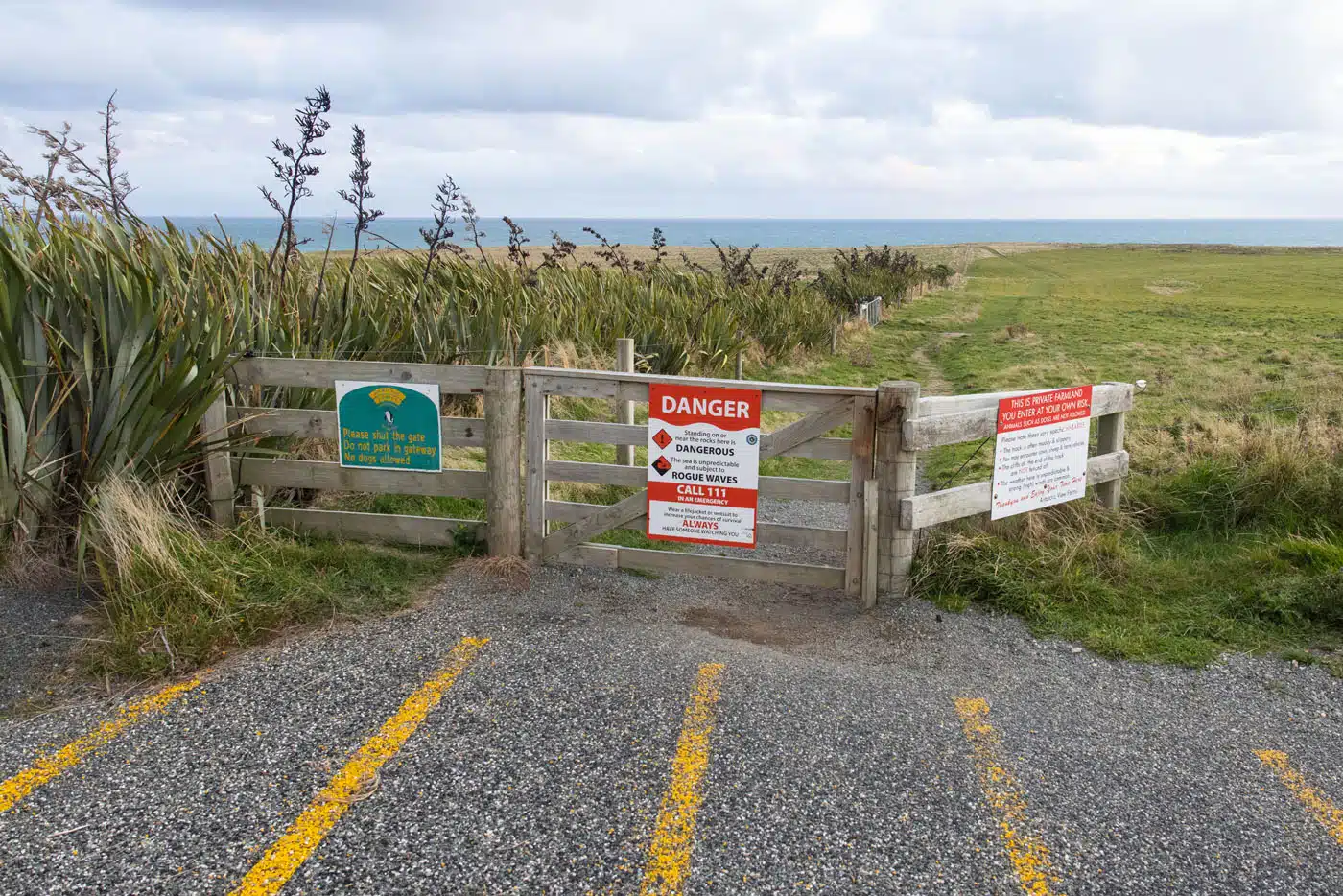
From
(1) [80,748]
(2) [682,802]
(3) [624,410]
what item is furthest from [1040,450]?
(1) [80,748]

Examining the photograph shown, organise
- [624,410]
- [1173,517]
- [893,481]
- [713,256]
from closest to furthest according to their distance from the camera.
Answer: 1. [893,481]
2. [1173,517]
3. [624,410]
4. [713,256]

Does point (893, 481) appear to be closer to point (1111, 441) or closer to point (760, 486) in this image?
point (760, 486)

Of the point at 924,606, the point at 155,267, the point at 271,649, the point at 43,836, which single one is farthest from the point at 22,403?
the point at 924,606

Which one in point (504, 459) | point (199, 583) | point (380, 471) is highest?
point (504, 459)

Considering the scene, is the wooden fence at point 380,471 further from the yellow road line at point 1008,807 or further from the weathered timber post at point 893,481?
the yellow road line at point 1008,807

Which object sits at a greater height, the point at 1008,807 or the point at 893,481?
the point at 893,481

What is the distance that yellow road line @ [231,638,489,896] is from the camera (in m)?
3.14

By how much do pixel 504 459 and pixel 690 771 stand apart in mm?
2843

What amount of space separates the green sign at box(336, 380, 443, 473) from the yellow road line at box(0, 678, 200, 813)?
2.02 metres


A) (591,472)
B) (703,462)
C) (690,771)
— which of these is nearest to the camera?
(690,771)

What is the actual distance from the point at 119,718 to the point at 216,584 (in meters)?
1.06

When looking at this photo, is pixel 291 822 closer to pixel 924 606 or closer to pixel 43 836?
pixel 43 836

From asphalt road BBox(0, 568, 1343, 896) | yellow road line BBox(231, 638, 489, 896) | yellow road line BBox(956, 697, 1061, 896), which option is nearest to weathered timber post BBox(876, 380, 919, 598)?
asphalt road BBox(0, 568, 1343, 896)

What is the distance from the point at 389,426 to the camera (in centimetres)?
622
